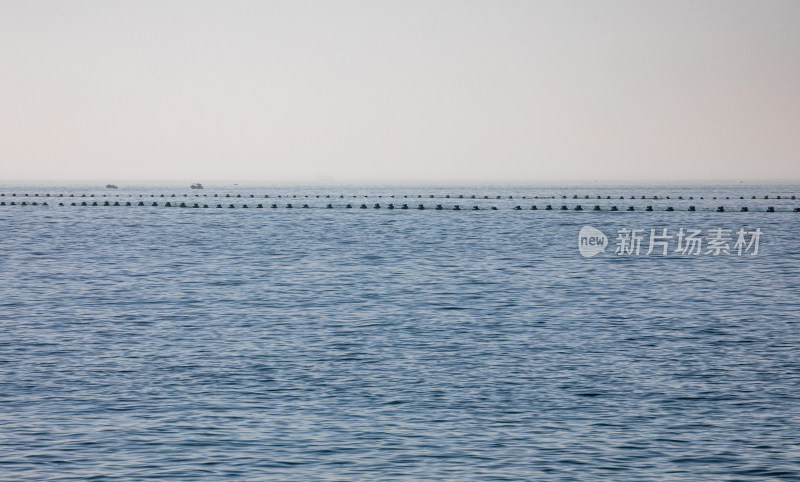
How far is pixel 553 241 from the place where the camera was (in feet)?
A: 257

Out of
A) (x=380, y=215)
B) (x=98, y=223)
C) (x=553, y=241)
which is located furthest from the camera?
(x=380, y=215)

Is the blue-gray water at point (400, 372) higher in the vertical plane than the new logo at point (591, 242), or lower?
higher

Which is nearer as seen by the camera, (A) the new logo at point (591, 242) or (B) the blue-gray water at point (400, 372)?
(B) the blue-gray water at point (400, 372)

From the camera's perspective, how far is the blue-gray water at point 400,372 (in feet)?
56.3

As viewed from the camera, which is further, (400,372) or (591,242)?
(591,242)

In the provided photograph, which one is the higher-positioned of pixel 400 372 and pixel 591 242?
pixel 400 372

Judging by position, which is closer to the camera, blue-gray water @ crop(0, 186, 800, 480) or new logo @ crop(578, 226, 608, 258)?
blue-gray water @ crop(0, 186, 800, 480)

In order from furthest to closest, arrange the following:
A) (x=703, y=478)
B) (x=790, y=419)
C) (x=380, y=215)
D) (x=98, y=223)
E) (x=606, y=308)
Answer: (x=380, y=215) → (x=98, y=223) → (x=606, y=308) → (x=790, y=419) → (x=703, y=478)

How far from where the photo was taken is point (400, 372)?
2464 centimetres

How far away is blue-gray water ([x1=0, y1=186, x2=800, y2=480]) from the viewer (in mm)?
17172

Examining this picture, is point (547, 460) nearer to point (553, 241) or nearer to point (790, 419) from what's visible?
point (790, 419)

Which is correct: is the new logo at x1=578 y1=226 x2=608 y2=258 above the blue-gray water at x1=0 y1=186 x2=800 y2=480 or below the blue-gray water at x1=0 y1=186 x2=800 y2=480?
below

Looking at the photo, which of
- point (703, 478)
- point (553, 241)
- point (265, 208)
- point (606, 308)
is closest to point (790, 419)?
point (703, 478)

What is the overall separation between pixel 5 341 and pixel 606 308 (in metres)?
20.9
